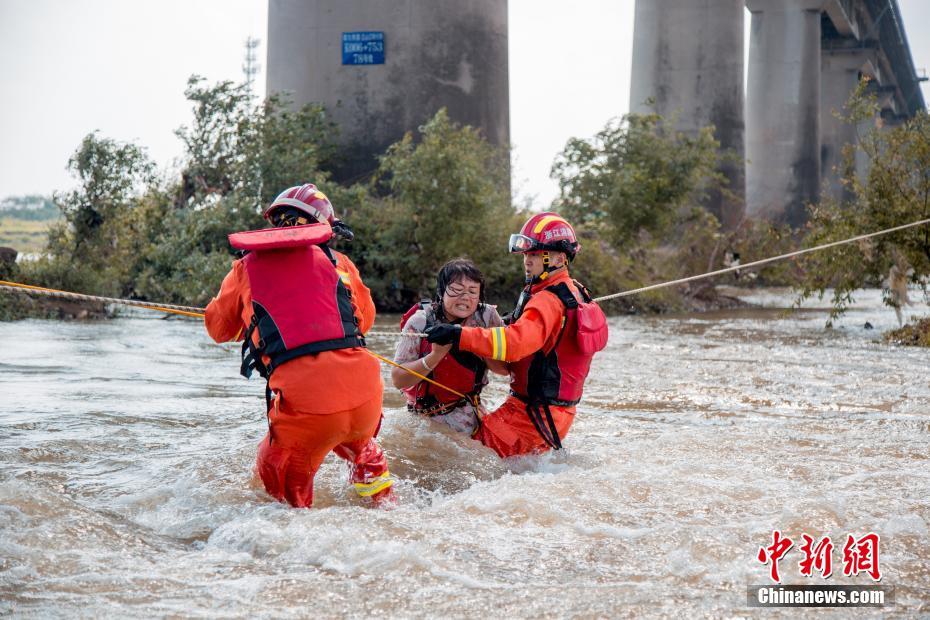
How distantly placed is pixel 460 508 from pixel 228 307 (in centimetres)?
158

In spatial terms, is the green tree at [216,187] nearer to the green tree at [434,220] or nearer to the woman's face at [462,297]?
the green tree at [434,220]

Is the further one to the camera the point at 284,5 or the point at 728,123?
the point at 728,123

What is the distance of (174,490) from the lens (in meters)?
6.30

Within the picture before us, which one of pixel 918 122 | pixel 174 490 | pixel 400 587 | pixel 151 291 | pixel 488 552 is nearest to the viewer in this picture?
pixel 400 587

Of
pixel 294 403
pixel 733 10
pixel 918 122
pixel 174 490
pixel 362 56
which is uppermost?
pixel 733 10

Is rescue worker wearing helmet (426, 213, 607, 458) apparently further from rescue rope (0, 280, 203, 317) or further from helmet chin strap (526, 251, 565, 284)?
rescue rope (0, 280, 203, 317)

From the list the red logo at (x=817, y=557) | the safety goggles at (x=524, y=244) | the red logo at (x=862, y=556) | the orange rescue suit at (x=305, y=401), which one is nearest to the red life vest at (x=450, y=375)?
the safety goggles at (x=524, y=244)

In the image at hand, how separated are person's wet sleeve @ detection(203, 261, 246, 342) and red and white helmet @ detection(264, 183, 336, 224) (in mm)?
398

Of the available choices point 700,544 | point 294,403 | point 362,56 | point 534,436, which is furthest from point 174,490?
point 362,56

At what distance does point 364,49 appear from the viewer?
74.7 ft

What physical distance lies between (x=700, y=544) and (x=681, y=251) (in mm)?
19162

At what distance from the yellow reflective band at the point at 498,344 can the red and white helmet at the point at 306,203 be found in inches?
41.7

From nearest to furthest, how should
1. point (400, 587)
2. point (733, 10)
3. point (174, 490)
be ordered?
point (400, 587) → point (174, 490) → point (733, 10)

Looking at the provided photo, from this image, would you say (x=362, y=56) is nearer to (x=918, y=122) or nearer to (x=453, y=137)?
(x=453, y=137)
